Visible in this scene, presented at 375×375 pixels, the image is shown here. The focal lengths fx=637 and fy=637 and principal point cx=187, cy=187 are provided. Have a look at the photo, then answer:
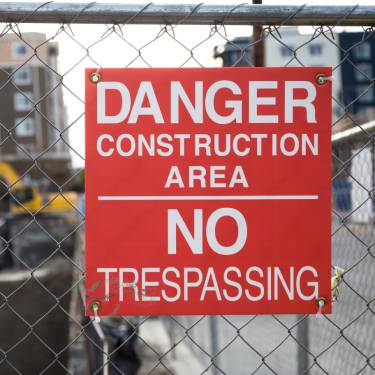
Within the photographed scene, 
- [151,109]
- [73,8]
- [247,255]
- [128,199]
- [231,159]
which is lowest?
[247,255]

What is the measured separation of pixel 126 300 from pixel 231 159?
22.6 inches

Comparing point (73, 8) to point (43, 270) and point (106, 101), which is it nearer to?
point (106, 101)

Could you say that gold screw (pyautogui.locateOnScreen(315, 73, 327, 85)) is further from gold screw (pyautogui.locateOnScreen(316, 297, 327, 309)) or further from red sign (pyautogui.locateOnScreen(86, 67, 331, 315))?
gold screw (pyautogui.locateOnScreen(316, 297, 327, 309))

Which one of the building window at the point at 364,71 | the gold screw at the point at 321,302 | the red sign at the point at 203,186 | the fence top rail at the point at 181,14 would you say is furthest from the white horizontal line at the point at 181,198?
the building window at the point at 364,71

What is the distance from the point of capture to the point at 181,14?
205 cm

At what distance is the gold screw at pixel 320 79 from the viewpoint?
2.12 metres

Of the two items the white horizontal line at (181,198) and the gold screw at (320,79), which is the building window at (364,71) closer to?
the gold screw at (320,79)

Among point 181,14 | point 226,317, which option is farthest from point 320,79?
point 226,317

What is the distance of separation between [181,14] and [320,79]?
51 centimetres

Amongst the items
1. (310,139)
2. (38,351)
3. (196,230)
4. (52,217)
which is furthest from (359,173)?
(52,217)

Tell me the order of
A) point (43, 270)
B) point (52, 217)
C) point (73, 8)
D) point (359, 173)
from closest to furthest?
point (73, 8) < point (359, 173) < point (43, 270) < point (52, 217)

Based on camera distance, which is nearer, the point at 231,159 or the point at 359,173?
the point at 231,159

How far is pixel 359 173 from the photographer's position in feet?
10.5

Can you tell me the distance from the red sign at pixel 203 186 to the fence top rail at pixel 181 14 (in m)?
0.17
